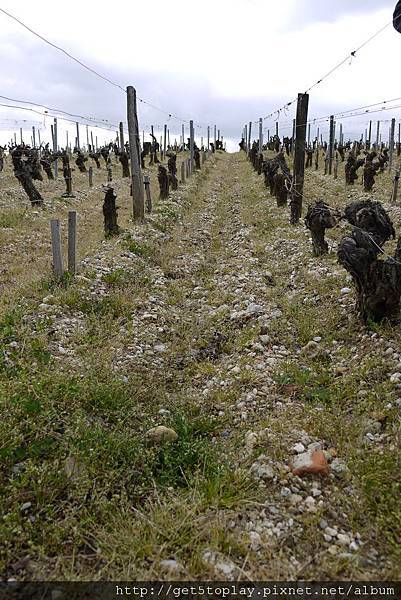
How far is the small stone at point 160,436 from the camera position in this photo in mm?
3781

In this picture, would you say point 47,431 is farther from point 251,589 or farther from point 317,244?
point 317,244

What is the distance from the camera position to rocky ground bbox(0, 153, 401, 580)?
8.96 ft

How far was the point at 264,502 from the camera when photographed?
123 inches

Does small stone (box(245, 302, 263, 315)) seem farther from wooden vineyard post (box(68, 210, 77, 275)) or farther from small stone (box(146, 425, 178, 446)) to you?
wooden vineyard post (box(68, 210, 77, 275))

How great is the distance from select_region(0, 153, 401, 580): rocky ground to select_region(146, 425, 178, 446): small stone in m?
0.01

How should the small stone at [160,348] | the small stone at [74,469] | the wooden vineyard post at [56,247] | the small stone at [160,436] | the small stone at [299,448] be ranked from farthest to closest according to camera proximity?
1. the wooden vineyard post at [56,247]
2. the small stone at [160,348]
3. the small stone at [160,436]
4. the small stone at [299,448]
5. the small stone at [74,469]

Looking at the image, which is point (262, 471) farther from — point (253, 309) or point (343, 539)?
point (253, 309)

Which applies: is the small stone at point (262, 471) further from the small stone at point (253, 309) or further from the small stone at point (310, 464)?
the small stone at point (253, 309)

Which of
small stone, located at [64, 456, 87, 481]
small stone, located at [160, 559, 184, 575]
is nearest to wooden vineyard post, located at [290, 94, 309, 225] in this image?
small stone, located at [64, 456, 87, 481]

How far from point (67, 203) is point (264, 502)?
16.3 m

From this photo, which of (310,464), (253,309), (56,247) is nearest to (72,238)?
(56,247)

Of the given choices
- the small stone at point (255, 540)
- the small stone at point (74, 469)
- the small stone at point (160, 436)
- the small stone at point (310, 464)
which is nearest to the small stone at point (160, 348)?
the small stone at point (160, 436)

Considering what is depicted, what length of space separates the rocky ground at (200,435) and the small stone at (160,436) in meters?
0.01

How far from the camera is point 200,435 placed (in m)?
3.96
